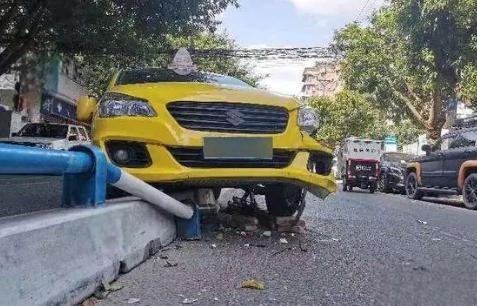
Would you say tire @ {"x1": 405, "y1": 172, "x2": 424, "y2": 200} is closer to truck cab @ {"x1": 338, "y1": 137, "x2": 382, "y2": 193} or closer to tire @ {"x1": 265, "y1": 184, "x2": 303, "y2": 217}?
truck cab @ {"x1": 338, "y1": 137, "x2": 382, "y2": 193}

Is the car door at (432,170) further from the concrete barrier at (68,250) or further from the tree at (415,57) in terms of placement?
the concrete barrier at (68,250)

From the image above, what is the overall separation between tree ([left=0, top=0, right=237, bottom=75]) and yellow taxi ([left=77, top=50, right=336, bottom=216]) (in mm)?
9144

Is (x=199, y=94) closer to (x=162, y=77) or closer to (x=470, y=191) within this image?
(x=162, y=77)

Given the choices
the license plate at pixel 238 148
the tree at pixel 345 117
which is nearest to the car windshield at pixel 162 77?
the license plate at pixel 238 148

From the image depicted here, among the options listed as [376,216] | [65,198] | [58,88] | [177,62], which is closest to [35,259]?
[65,198]

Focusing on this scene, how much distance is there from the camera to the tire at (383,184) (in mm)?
20450

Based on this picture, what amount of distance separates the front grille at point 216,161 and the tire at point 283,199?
23.9 inches

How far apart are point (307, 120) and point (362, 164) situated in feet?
50.7

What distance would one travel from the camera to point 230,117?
4.72m

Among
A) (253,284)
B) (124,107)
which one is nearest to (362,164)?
(124,107)

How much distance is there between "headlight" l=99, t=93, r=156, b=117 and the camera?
461 cm

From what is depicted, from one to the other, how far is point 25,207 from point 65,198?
2.43 metres

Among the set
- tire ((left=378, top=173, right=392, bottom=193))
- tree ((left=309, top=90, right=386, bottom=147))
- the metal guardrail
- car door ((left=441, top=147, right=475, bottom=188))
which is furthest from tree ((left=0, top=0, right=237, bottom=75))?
tree ((left=309, top=90, right=386, bottom=147))

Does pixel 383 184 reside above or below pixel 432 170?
below
